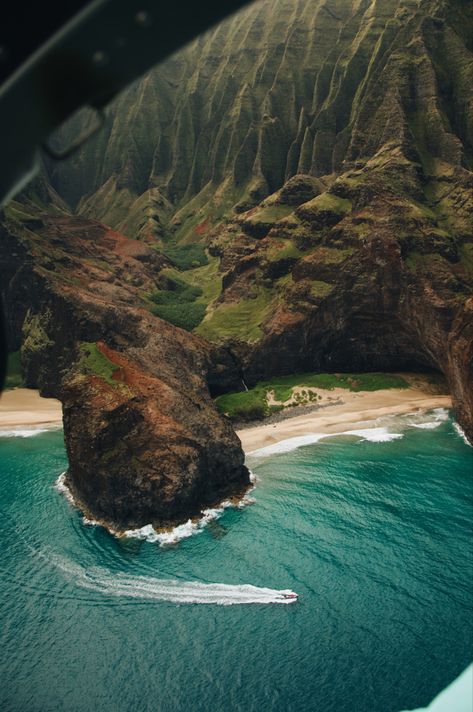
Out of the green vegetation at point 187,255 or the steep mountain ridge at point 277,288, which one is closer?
the steep mountain ridge at point 277,288

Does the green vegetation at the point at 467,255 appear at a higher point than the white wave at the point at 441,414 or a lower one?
higher

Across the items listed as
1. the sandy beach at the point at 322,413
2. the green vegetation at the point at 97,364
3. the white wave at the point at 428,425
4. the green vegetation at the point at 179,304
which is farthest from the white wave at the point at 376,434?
the green vegetation at the point at 179,304

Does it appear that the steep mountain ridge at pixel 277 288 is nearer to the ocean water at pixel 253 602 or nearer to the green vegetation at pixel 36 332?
the green vegetation at pixel 36 332

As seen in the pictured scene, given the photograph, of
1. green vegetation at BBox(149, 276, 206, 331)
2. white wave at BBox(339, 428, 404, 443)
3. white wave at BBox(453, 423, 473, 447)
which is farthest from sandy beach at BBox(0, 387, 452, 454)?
green vegetation at BBox(149, 276, 206, 331)

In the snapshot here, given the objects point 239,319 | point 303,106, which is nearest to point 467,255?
point 239,319

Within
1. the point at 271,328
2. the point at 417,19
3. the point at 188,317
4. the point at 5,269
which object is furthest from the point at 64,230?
the point at 417,19

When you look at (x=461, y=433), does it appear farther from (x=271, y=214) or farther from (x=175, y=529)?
(x=271, y=214)

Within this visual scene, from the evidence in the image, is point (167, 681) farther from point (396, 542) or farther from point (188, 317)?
point (188, 317)
